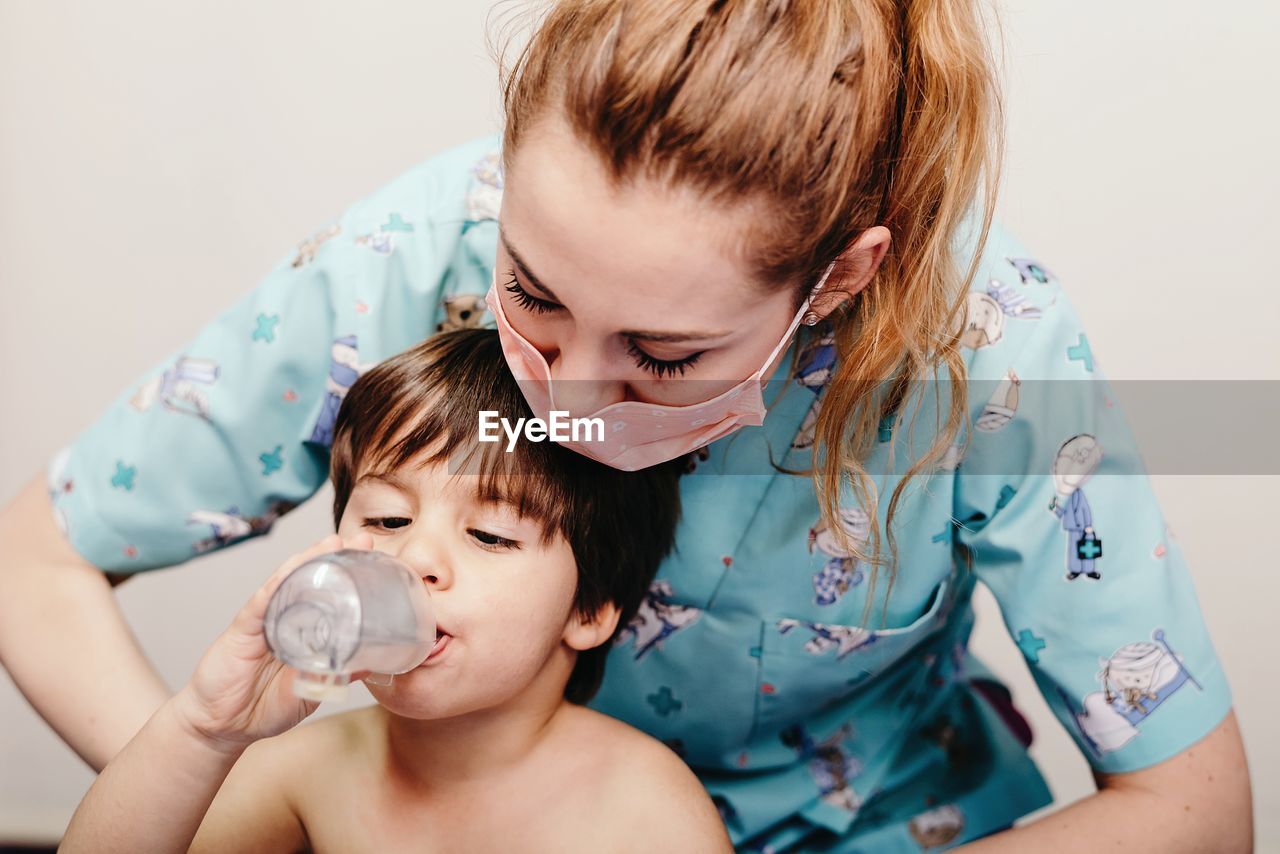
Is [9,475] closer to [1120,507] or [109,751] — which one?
[109,751]

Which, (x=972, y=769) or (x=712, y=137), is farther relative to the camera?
(x=972, y=769)

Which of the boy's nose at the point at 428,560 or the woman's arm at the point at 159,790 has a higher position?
the boy's nose at the point at 428,560

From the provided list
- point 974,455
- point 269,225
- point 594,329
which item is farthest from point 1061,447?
point 269,225

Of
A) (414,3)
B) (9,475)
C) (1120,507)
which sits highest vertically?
(414,3)

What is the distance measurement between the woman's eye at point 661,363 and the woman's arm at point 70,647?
53 centimetres

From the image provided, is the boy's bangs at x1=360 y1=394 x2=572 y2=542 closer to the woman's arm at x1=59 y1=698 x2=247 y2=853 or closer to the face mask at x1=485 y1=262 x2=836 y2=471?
the face mask at x1=485 y1=262 x2=836 y2=471

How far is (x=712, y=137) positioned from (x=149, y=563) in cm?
70

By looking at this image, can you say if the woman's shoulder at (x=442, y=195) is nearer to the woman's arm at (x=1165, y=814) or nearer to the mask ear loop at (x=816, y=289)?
the mask ear loop at (x=816, y=289)

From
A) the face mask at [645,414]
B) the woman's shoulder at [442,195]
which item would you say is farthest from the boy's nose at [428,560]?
the woman's shoulder at [442,195]

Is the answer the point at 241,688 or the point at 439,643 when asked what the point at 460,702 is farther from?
the point at 241,688

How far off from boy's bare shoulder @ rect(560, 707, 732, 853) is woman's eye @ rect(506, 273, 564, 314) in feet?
1.25

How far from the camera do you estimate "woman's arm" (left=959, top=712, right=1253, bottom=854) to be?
3.46 feet

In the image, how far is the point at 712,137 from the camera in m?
0.78

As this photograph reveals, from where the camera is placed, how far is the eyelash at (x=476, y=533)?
97 centimetres
